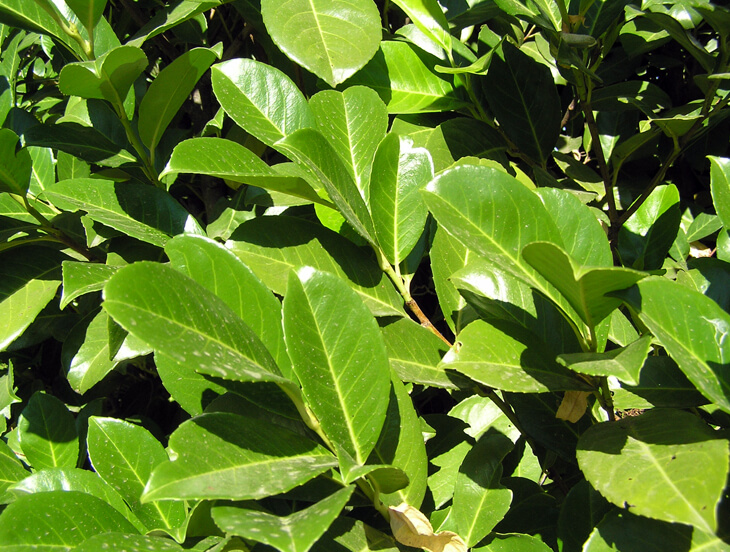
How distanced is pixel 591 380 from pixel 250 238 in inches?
22.8

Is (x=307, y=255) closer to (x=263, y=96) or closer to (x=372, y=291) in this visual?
(x=372, y=291)

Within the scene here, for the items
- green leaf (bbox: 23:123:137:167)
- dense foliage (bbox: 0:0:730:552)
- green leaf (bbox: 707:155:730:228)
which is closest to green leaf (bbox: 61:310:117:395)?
dense foliage (bbox: 0:0:730:552)

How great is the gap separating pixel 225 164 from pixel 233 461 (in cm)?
47

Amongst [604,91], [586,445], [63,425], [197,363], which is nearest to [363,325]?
[197,363]

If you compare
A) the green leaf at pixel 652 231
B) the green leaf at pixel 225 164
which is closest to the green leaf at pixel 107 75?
the green leaf at pixel 225 164

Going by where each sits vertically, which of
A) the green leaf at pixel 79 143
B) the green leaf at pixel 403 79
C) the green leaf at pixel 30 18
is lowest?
the green leaf at pixel 79 143

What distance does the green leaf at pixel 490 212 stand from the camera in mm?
832

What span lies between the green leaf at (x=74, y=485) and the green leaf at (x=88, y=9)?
824mm

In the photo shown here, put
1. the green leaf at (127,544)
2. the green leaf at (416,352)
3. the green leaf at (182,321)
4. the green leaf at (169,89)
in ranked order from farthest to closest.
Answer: the green leaf at (169,89), the green leaf at (416,352), the green leaf at (127,544), the green leaf at (182,321)

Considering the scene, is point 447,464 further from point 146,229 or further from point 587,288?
point 146,229

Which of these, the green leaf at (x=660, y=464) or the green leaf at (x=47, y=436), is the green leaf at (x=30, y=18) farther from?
the green leaf at (x=660, y=464)

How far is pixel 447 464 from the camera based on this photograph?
1.16 meters

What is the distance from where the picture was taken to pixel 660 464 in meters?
0.77

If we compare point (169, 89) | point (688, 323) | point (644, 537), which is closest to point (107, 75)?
point (169, 89)
